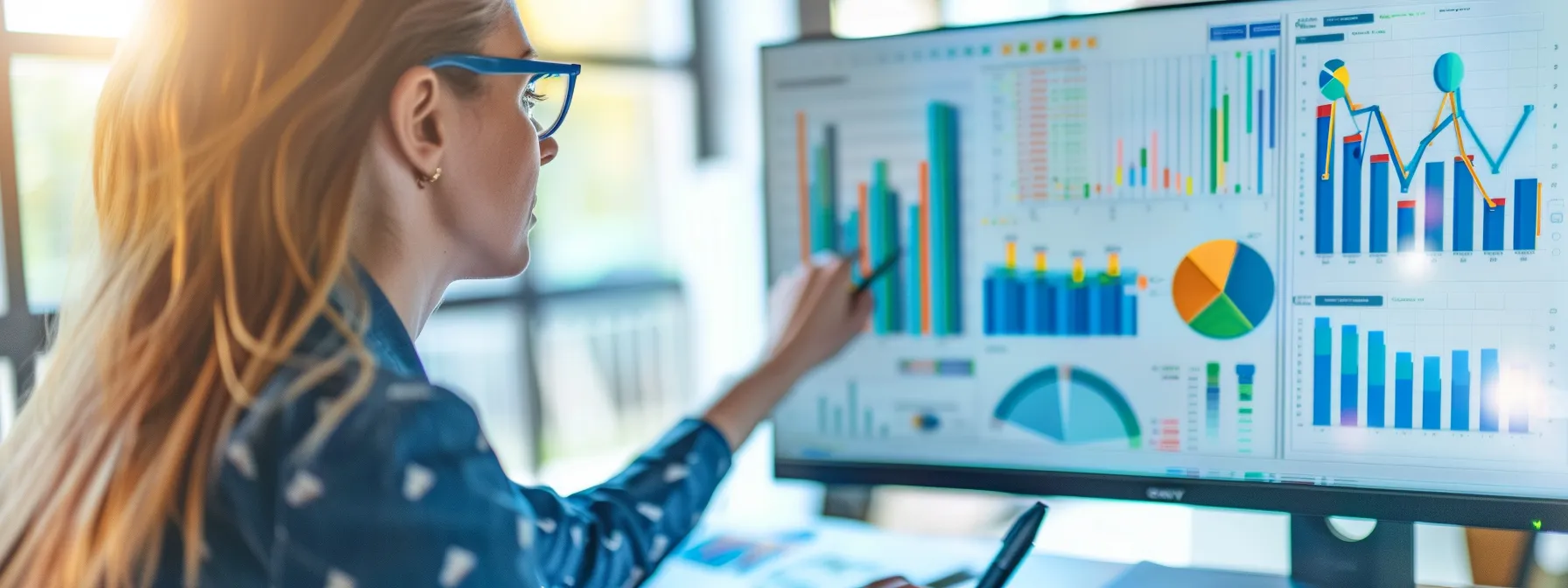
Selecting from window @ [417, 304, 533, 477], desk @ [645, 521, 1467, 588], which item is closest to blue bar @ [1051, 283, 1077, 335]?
desk @ [645, 521, 1467, 588]

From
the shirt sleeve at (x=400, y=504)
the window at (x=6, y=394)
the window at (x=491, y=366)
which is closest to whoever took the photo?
the shirt sleeve at (x=400, y=504)

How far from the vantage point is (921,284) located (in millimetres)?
908

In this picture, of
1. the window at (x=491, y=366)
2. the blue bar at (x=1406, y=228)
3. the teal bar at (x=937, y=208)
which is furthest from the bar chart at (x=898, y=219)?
the window at (x=491, y=366)

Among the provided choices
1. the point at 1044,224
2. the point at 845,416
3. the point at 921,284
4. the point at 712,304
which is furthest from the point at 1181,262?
the point at 712,304

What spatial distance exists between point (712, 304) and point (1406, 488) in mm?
1634

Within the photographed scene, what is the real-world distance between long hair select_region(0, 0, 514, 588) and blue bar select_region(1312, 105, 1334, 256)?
2.09ft

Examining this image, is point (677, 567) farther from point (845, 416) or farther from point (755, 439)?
point (755, 439)

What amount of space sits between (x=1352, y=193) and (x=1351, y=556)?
29 cm

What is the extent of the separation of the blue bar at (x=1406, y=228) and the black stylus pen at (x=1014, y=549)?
12.6 inches

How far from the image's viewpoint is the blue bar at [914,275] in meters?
0.90

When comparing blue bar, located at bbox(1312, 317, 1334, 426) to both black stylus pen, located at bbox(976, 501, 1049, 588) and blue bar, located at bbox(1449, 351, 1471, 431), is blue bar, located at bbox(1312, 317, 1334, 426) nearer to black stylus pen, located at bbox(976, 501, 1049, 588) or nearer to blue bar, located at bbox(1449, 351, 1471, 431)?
blue bar, located at bbox(1449, 351, 1471, 431)

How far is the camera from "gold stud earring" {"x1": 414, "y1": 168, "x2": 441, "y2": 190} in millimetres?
623

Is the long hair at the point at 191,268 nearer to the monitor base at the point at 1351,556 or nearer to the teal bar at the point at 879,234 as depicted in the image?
the teal bar at the point at 879,234

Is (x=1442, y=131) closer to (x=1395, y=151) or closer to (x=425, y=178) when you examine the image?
(x=1395, y=151)
